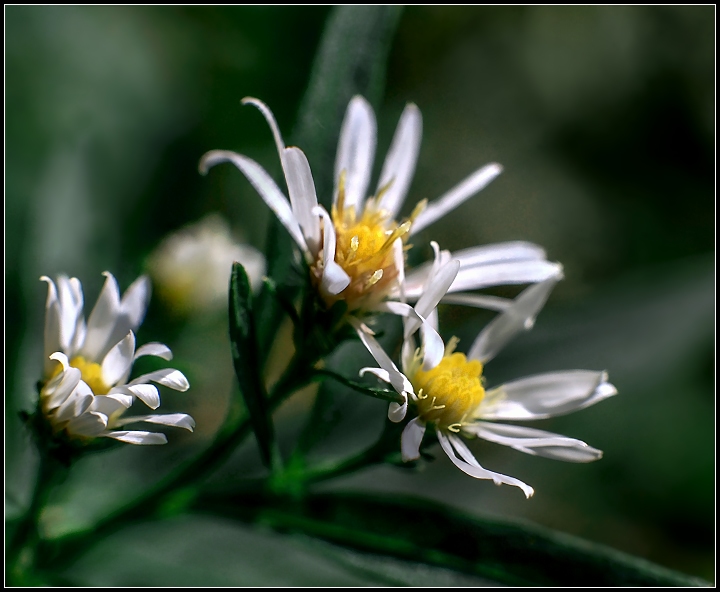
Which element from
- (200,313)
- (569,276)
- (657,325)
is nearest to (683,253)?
(569,276)

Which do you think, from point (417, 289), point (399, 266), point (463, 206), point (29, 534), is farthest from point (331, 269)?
point (463, 206)

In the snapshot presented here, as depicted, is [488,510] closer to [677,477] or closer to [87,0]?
[677,477]

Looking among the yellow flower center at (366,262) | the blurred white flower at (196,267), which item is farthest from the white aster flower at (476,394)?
the blurred white flower at (196,267)

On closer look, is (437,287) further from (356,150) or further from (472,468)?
(356,150)

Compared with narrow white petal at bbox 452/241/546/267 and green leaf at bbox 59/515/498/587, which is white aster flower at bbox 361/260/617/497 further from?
green leaf at bbox 59/515/498/587

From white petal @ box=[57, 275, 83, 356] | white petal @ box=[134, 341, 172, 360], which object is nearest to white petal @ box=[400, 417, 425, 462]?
white petal @ box=[134, 341, 172, 360]

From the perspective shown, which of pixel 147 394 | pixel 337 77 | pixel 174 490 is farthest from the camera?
pixel 337 77

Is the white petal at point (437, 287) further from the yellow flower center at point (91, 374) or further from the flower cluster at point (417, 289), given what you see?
the yellow flower center at point (91, 374)
